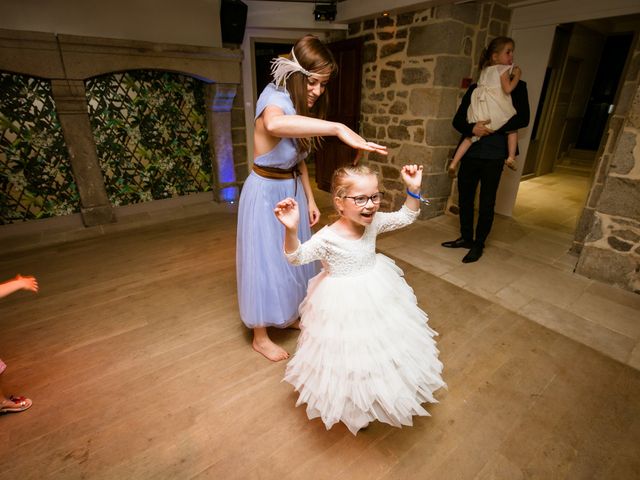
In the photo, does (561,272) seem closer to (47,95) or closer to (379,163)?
(379,163)

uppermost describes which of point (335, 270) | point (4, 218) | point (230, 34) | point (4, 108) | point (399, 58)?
point (230, 34)

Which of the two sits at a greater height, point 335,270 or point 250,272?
point 335,270

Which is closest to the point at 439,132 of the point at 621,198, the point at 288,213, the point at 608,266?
the point at 621,198

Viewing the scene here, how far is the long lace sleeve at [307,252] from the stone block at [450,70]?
3.22 metres

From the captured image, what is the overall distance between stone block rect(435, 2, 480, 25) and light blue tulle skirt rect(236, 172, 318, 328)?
290 cm

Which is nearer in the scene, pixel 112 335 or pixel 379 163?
pixel 112 335

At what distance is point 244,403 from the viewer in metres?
1.65

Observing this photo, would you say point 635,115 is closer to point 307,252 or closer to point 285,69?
point 285,69

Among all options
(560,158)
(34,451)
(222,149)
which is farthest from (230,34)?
(560,158)

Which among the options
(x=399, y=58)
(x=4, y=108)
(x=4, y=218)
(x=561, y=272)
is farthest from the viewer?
(x=399, y=58)

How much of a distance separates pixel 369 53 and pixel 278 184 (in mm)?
A: 3473

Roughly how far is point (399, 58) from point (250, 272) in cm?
348

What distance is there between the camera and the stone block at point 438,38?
11.3ft

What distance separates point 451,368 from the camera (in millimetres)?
1874
